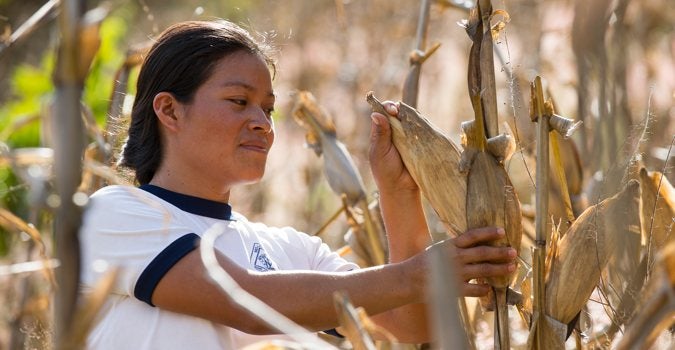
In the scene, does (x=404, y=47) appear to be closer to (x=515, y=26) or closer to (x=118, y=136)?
(x=515, y=26)

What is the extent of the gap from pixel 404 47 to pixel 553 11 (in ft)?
3.08

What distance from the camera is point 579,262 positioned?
106 centimetres

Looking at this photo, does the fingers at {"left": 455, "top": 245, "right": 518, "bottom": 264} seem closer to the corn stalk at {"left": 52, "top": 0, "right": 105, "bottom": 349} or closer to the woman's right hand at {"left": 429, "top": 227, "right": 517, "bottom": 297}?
the woman's right hand at {"left": 429, "top": 227, "right": 517, "bottom": 297}

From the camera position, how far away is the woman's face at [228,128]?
4.72ft

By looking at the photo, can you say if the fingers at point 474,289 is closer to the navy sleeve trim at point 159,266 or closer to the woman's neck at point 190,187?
the navy sleeve trim at point 159,266

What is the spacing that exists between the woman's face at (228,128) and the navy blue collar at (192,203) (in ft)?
0.11

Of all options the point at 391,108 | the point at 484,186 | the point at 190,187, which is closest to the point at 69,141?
the point at 484,186

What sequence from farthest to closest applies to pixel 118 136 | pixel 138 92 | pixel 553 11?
pixel 553 11 < pixel 118 136 < pixel 138 92

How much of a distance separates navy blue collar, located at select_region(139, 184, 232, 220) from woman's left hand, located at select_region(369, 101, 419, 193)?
0.28 meters

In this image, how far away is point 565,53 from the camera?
280 centimetres

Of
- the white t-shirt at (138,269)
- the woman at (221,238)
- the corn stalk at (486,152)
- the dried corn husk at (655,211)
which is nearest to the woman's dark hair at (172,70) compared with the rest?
the woman at (221,238)

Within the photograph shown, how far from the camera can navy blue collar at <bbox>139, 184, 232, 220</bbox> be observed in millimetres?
1422

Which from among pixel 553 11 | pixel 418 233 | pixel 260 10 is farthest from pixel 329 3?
pixel 418 233

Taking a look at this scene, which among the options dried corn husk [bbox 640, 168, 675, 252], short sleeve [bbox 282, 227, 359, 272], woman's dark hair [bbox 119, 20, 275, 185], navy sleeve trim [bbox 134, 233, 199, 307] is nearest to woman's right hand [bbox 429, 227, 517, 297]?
dried corn husk [bbox 640, 168, 675, 252]
